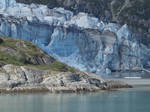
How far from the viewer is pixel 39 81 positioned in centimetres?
5247

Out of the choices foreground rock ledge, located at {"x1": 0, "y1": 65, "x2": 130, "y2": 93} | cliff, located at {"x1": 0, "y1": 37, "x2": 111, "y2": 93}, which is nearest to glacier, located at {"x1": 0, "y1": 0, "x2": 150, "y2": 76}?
cliff, located at {"x1": 0, "y1": 37, "x2": 111, "y2": 93}

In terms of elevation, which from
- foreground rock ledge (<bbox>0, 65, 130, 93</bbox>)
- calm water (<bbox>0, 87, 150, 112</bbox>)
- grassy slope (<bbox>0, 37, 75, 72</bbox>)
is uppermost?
grassy slope (<bbox>0, 37, 75, 72</bbox>)

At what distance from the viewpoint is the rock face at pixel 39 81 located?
167 feet

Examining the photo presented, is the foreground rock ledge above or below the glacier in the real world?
below

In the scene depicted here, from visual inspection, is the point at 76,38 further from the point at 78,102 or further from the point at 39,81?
the point at 78,102

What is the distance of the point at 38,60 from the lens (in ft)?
200

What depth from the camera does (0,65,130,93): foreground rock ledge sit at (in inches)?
2008

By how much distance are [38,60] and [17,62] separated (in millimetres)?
3694

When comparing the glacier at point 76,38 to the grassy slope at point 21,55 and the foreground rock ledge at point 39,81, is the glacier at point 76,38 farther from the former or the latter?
the foreground rock ledge at point 39,81

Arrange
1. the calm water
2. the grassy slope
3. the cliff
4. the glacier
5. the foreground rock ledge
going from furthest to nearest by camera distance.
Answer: the glacier → the grassy slope → the cliff → the foreground rock ledge → the calm water

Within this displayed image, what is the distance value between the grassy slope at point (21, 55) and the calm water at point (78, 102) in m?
10.2

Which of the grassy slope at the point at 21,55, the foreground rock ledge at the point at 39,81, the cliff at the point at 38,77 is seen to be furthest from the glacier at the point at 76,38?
the foreground rock ledge at the point at 39,81

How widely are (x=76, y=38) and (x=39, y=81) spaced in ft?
151

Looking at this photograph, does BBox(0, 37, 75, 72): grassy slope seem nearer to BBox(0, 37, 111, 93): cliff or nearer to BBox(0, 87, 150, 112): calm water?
BBox(0, 37, 111, 93): cliff
